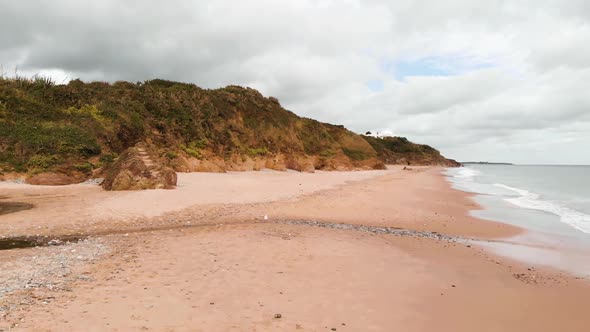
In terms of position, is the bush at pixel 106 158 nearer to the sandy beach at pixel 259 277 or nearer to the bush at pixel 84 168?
the bush at pixel 84 168

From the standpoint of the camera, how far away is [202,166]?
30.2m

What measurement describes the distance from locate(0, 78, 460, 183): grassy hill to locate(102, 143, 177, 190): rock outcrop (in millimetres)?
1003

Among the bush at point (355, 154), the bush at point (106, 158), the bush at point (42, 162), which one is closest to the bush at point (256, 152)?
the bush at point (106, 158)

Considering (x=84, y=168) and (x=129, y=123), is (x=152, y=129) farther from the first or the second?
(x=84, y=168)

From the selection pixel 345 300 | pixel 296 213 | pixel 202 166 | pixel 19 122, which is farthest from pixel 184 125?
pixel 345 300

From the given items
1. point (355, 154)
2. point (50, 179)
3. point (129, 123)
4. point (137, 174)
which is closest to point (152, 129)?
point (129, 123)

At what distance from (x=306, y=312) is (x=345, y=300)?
33.8 inches

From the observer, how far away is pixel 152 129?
104 ft

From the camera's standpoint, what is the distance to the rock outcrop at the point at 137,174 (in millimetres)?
17219

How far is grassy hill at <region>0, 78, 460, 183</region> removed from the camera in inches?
829

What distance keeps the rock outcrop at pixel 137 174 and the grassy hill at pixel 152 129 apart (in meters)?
1.00

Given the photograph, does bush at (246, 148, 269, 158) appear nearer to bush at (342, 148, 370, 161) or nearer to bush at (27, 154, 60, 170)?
bush at (27, 154, 60, 170)

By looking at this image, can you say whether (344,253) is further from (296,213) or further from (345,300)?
A: (296,213)

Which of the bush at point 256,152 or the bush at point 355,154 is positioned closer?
the bush at point 256,152
